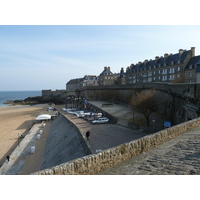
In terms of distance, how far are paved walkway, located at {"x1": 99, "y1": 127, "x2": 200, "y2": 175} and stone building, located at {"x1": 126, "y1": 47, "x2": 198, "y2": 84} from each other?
31.0 meters

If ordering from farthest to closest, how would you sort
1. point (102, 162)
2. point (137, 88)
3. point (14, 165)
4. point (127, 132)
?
point (137, 88)
point (127, 132)
point (14, 165)
point (102, 162)

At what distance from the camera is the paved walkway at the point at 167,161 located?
540 centimetres

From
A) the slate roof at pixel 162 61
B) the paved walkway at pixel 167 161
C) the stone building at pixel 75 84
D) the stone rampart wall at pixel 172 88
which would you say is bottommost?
the paved walkway at pixel 167 161

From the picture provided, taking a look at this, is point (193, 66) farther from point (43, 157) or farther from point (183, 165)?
point (183, 165)

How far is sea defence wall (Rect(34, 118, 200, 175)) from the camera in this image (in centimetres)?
482

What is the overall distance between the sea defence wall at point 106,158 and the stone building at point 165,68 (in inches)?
1232

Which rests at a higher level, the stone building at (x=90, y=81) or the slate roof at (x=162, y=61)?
the slate roof at (x=162, y=61)

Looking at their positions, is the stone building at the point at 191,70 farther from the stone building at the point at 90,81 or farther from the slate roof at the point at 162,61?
the stone building at the point at 90,81

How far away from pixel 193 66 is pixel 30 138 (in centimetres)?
3694

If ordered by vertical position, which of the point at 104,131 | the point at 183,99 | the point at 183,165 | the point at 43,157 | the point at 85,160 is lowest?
A: the point at 43,157

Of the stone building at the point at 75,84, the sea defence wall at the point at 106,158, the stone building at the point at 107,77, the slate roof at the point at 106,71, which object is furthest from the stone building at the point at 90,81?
the sea defence wall at the point at 106,158

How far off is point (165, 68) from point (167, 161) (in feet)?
148

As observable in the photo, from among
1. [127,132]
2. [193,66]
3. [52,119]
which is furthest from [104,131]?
[193,66]

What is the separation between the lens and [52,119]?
1490 inches
